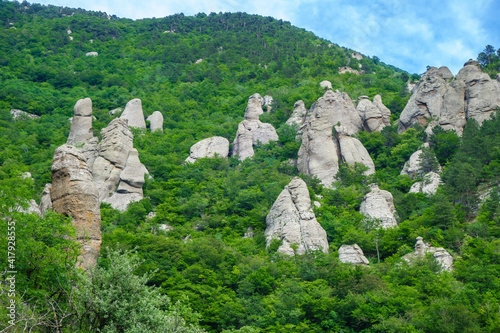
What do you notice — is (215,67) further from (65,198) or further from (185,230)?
(65,198)

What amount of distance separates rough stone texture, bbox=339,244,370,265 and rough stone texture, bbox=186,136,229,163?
93.4 feet

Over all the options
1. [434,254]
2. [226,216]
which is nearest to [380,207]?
[434,254]

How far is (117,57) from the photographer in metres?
105

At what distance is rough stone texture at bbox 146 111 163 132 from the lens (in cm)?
7094

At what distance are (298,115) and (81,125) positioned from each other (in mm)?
32177

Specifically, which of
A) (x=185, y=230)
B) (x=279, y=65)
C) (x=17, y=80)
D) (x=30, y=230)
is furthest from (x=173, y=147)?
(x=30, y=230)

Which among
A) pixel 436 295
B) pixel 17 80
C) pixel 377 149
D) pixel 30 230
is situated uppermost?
pixel 17 80

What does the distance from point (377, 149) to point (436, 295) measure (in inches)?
1328

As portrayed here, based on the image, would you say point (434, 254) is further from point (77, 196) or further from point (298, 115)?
point (298, 115)

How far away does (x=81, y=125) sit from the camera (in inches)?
2366

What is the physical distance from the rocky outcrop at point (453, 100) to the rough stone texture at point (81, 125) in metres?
42.4

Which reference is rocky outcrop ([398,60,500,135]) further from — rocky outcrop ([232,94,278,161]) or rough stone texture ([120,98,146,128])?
rough stone texture ([120,98,146,128])

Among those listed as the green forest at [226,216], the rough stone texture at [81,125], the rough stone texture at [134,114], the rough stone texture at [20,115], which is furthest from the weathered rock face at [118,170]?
the rough stone texture at [20,115]

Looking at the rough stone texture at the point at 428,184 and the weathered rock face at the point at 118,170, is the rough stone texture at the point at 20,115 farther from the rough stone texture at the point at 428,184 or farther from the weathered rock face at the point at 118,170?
the rough stone texture at the point at 428,184
